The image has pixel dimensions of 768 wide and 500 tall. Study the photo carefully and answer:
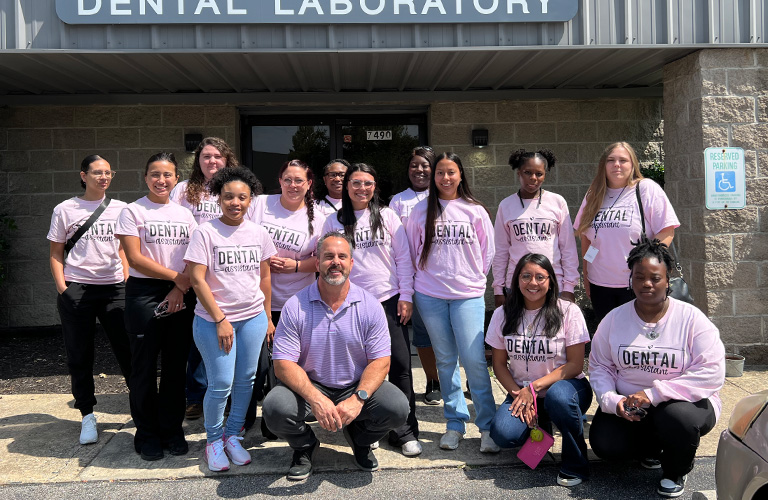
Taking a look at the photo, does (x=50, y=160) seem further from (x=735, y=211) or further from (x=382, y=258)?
(x=735, y=211)

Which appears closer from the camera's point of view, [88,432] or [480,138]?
[88,432]

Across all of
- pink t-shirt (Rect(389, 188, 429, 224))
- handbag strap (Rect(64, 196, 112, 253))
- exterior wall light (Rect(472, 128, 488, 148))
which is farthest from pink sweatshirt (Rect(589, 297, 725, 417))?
exterior wall light (Rect(472, 128, 488, 148))

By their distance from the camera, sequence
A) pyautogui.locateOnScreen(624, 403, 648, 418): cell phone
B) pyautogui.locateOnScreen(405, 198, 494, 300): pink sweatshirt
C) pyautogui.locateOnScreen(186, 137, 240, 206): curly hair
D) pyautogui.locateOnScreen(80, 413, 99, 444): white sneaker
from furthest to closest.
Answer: pyautogui.locateOnScreen(186, 137, 240, 206): curly hair
pyautogui.locateOnScreen(80, 413, 99, 444): white sneaker
pyautogui.locateOnScreen(405, 198, 494, 300): pink sweatshirt
pyautogui.locateOnScreen(624, 403, 648, 418): cell phone

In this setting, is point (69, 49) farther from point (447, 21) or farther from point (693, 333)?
point (693, 333)

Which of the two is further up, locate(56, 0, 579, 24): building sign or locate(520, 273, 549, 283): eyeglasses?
locate(56, 0, 579, 24): building sign

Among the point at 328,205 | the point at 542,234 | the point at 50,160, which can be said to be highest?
the point at 50,160

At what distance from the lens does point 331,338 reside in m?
Answer: 3.80

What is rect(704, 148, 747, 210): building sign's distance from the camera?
19.2ft

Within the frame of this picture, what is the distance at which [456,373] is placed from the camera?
13.9ft

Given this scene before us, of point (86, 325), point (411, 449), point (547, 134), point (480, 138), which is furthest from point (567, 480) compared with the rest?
point (547, 134)

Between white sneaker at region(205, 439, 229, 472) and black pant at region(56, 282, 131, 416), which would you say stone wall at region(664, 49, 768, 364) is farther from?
black pant at region(56, 282, 131, 416)

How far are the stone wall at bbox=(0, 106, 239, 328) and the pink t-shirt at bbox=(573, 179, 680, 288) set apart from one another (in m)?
4.75

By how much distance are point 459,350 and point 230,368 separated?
1426 mm

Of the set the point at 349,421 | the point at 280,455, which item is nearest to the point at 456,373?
the point at 349,421
